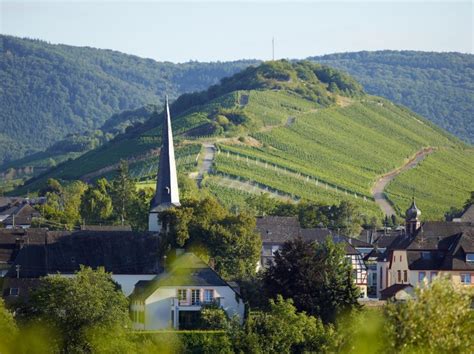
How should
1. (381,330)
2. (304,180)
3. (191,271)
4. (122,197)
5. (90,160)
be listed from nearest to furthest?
1. (381,330)
2. (191,271)
3. (122,197)
4. (304,180)
5. (90,160)

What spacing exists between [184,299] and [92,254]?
27.1ft

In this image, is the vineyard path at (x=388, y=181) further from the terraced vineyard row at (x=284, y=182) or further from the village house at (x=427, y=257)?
the village house at (x=427, y=257)

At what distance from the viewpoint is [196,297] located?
67.2 meters

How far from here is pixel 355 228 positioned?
111m

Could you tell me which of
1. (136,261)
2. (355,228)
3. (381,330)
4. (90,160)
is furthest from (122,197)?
(381,330)

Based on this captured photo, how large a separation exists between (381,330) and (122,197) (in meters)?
74.2

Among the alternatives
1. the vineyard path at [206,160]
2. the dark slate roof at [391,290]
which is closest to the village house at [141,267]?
the dark slate roof at [391,290]

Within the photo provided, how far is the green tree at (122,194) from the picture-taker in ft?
351

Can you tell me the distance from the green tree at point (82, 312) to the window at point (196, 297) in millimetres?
4731

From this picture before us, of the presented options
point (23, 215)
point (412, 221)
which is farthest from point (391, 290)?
point (23, 215)

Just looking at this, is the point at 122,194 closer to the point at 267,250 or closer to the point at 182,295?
the point at 267,250

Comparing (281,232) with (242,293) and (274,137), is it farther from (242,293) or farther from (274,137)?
(274,137)

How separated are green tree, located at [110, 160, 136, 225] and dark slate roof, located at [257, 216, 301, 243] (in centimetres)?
1564

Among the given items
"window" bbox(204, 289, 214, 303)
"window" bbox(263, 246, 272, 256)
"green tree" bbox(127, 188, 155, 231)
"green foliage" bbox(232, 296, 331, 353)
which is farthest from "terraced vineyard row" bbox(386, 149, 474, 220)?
"green foliage" bbox(232, 296, 331, 353)
